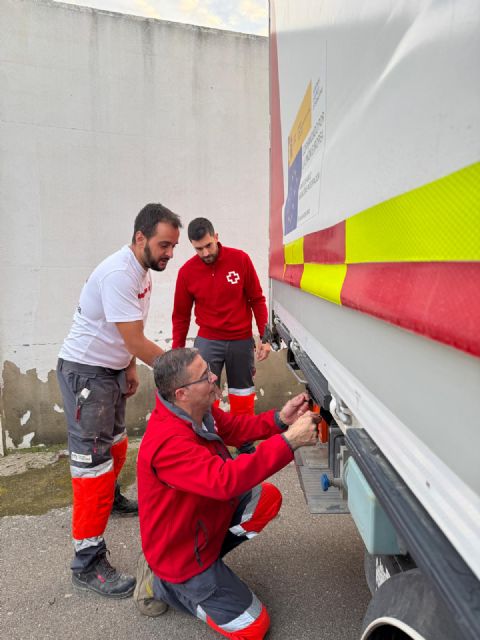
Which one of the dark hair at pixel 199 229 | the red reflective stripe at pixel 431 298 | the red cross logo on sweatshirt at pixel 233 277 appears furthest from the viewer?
the red cross logo on sweatshirt at pixel 233 277

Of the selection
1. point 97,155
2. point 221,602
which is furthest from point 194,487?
point 97,155

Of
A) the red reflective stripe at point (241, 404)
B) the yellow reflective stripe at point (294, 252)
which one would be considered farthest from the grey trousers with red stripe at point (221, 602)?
the red reflective stripe at point (241, 404)

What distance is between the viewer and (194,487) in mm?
1510

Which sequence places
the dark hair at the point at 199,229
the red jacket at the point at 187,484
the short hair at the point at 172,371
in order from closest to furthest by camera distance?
the red jacket at the point at 187,484 → the short hair at the point at 172,371 → the dark hair at the point at 199,229

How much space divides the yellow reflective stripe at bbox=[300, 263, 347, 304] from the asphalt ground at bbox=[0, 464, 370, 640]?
1.43m

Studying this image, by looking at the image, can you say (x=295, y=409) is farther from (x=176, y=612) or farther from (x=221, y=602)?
(x=176, y=612)

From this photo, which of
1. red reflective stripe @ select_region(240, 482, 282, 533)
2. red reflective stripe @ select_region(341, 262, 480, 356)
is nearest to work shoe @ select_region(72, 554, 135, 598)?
red reflective stripe @ select_region(240, 482, 282, 533)

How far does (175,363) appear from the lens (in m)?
1.65

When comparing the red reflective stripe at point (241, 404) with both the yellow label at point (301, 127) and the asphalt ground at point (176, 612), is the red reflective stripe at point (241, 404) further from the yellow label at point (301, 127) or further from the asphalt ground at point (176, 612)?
the yellow label at point (301, 127)

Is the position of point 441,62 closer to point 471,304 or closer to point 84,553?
point 471,304

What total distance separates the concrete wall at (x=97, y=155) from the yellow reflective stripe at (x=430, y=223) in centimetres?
302

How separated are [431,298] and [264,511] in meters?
1.63

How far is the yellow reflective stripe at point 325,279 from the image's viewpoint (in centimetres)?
113

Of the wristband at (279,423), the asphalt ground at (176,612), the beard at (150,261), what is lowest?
the asphalt ground at (176,612)
